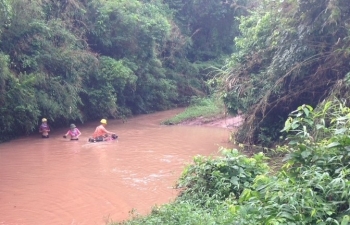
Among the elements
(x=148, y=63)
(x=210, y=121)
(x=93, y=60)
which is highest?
(x=93, y=60)

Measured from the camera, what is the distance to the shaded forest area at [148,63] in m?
12.1

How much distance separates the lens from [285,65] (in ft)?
40.3

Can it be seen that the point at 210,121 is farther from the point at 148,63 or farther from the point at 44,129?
the point at 44,129

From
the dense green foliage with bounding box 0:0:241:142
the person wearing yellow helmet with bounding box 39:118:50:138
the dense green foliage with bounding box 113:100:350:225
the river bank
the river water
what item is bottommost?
the river bank

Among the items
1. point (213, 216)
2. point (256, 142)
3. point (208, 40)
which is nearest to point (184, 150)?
point (256, 142)

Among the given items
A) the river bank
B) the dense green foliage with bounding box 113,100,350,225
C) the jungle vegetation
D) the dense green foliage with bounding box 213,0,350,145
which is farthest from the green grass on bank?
the dense green foliage with bounding box 113,100,350,225

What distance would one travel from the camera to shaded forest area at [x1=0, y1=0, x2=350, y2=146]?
12.1 meters

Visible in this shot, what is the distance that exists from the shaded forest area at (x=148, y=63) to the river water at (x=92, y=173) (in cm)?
160

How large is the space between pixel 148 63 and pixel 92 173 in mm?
13021

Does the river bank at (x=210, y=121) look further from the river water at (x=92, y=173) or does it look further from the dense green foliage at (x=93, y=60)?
the dense green foliage at (x=93, y=60)

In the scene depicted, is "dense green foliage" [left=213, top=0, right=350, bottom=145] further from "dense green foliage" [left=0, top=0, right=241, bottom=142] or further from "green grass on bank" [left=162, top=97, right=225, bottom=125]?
"dense green foliage" [left=0, top=0, right=241, bottom=142]

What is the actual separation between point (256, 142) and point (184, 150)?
2193 millimetres

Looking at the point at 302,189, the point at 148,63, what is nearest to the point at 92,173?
A: the point at 302,189

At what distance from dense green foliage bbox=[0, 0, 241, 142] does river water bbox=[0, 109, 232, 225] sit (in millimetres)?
1530
